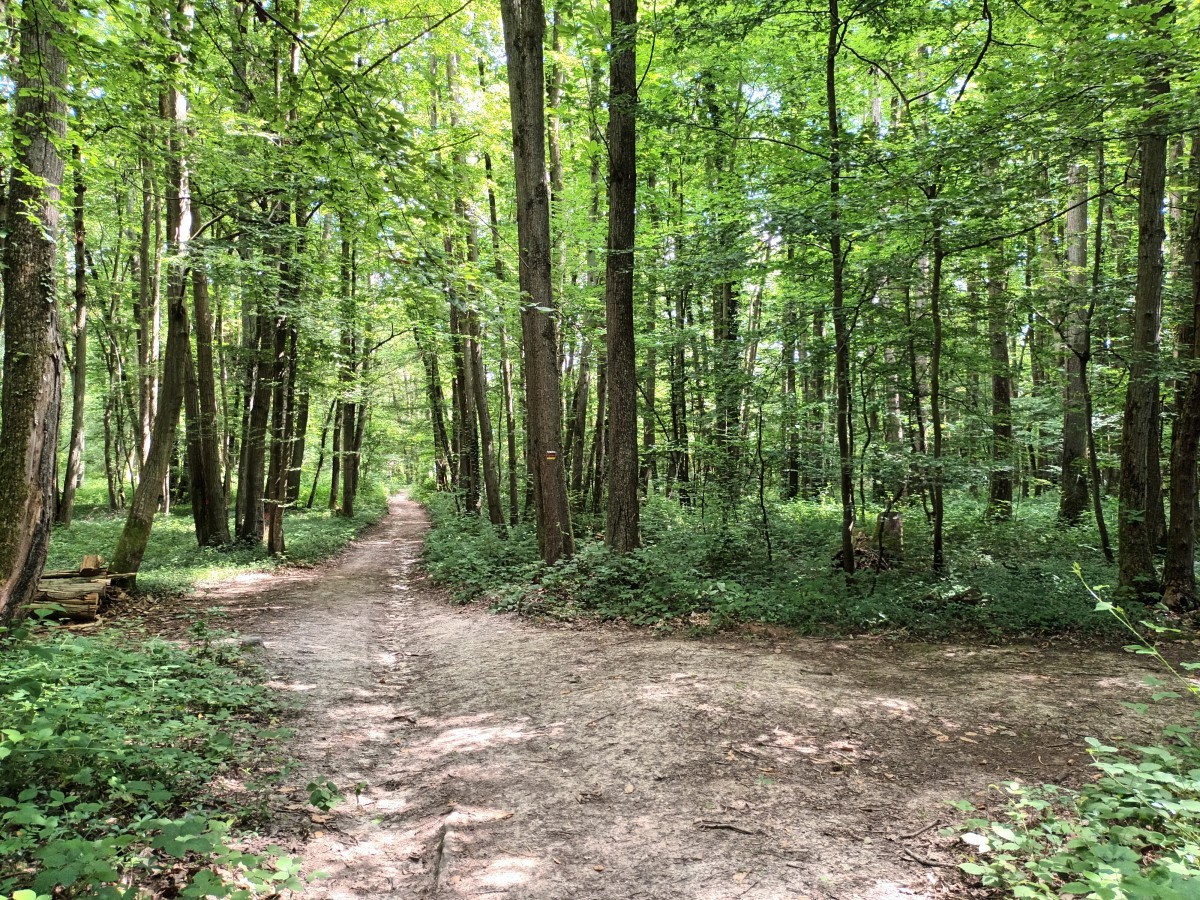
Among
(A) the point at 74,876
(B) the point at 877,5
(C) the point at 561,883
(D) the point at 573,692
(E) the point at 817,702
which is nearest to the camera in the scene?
(A) the point at 74,876

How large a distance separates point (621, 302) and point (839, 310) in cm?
301

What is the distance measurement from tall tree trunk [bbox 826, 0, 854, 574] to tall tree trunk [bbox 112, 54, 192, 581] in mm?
8938

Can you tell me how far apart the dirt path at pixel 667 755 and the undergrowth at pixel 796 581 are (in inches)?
30.7

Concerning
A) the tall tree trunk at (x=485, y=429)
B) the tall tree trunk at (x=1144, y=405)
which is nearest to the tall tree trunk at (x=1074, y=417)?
the tall tree trunk at (x=1144, y=405)

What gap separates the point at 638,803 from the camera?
346 centimetres

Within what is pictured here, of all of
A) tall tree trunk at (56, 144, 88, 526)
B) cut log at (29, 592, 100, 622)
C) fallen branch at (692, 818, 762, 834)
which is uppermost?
tall tree trunk at (56, 144, 88, 526)

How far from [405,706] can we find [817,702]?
11.3 feet

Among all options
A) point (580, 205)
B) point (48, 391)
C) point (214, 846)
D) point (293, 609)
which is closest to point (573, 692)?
point (214, 846)

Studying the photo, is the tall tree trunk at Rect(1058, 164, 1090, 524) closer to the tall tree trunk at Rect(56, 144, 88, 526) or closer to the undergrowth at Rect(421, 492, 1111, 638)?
the undergrowth at Rect(421, 492, 1111, 638)

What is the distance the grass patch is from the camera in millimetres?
9977

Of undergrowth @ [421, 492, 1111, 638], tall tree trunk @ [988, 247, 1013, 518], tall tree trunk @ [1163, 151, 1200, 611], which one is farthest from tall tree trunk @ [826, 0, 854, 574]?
tall tree trunk @ [1163, 151, 1200, 611]

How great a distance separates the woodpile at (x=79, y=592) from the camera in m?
7.31

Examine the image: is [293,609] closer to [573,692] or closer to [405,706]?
[405,706]

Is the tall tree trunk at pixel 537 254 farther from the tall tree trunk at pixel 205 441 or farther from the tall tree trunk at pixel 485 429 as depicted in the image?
the tall tree trunk at pixel 205 441
